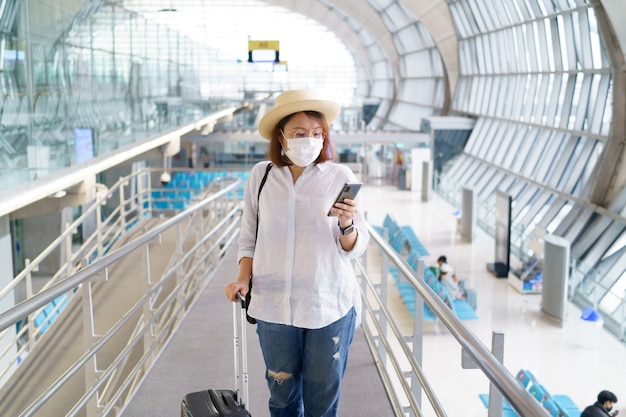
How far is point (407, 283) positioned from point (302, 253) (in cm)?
1169

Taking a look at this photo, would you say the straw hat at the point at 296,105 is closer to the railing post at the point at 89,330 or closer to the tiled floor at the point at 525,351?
the railing post at the point at 89,330

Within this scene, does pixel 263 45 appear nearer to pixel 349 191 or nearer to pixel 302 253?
pixel 302 253

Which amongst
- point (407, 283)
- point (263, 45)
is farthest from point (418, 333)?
point (263, 45)

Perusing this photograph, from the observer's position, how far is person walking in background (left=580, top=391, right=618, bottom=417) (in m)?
7.69

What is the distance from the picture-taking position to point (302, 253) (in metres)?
2.93

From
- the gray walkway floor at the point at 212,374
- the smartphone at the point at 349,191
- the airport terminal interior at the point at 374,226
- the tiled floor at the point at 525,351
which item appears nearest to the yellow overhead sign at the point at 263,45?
the airport terminal interior at the point at 374,226

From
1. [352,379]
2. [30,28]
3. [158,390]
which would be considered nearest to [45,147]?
[30,28]

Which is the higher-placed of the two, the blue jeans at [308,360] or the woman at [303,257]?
the woman at [303,257]

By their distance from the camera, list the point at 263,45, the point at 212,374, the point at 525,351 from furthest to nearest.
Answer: the point at 263,45 → the point at 525,351 → the point at 212,374

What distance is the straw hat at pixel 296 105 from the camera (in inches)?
114

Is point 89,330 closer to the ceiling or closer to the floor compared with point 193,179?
closer to the ceiling

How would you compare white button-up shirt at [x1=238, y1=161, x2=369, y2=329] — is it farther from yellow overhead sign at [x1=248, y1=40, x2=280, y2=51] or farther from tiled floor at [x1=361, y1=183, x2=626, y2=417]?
yellow overhead sign at [x1=248, y1=40, x2=280, y2=51]

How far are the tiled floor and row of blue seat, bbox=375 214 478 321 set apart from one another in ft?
1.07

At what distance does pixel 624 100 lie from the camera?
15.3 meters
